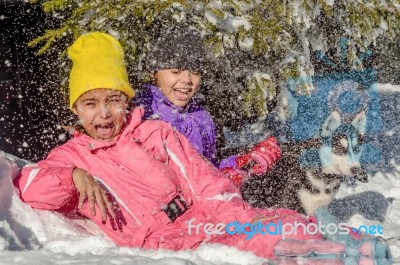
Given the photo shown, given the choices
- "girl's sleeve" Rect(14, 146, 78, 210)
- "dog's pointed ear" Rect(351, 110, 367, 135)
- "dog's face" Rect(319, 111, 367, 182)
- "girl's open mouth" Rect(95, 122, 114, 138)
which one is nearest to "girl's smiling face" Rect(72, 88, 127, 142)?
"girl's open mouth" Rect(95, 122, 114, 138)

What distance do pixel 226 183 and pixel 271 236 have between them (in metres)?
0.54

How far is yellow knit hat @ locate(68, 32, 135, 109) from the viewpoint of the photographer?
3303mm

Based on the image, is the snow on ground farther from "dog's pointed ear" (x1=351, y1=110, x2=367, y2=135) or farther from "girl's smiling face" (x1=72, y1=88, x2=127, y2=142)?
"dog's pointed ear" (x1=351, y1=110, x2=367, y2=135)

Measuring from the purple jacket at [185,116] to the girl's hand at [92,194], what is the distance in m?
1.25

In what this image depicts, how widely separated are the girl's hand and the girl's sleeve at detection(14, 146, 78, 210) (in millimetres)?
103

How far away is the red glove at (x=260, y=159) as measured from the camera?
4.23 m

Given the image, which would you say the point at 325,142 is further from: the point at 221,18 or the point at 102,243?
the point at 102,243

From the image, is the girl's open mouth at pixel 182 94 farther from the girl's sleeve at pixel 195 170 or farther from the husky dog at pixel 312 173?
the husky dog at pixel 312 173

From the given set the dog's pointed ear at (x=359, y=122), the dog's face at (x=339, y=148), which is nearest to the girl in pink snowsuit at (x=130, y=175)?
the dog's face at (x=339, y=148)

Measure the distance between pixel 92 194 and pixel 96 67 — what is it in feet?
2.90

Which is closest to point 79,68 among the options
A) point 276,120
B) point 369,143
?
point 276,120

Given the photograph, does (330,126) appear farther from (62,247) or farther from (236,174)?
(62,247)

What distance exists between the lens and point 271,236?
277 cm

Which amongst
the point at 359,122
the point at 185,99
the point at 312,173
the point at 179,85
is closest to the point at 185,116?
the point at 185,99
